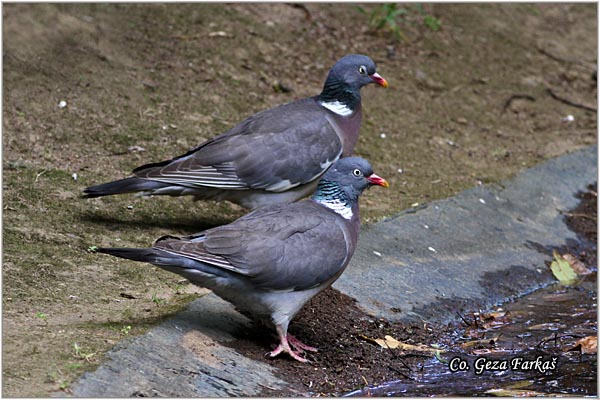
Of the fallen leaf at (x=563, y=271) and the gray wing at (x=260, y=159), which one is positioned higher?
the gray wing at (x=260, y=159)

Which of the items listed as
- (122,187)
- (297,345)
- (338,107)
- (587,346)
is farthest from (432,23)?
(297,345)

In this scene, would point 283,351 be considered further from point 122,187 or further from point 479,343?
point 122,187

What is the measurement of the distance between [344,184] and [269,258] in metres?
0.82

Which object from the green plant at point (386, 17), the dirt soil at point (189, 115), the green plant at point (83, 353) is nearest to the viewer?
the green plant at point (83, 353)

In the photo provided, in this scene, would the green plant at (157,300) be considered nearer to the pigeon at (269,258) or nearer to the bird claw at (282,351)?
the pigeon at (269,258)

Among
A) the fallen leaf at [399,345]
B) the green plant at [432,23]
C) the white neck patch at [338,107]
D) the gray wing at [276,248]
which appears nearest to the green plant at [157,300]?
the gray wing at [276,248]

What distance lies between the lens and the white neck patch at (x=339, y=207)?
16.8 feet

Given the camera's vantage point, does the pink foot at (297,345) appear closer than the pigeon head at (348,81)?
Yes

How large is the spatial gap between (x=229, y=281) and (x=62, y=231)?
1.68 m

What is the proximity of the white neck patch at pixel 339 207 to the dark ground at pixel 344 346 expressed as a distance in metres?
0.61

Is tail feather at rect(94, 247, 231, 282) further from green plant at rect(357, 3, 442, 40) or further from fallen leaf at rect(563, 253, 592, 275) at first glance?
green plant at rect(357, 3, 442, 40)

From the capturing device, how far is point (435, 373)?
494 centimetres

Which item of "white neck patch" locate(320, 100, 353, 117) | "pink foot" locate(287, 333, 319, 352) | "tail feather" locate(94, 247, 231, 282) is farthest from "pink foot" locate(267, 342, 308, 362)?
"white neck patch" locate(320, 100, 353, 117)

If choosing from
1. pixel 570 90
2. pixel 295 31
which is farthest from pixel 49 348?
pixel 570 90
